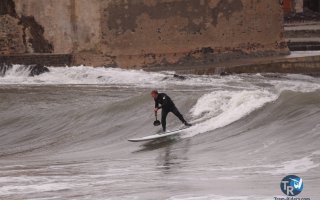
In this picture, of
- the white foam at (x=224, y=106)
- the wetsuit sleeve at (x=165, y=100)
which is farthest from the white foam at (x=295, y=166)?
the white foam at (x=224, y=106)

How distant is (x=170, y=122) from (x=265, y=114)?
5.37ft

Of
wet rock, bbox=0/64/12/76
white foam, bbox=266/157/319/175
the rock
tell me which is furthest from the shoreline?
white foam, bbox=266/157/319/175

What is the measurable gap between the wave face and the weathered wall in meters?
0.94

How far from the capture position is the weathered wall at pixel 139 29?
22625 millimetres

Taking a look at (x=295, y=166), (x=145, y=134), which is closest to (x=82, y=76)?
(x=145, y=134)

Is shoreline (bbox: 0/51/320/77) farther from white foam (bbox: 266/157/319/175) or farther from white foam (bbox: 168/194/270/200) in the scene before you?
white foam (bbox: 168/194/270/200)

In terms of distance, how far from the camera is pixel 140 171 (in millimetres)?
10250

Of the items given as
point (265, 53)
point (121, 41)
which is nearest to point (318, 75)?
point (265, 53)

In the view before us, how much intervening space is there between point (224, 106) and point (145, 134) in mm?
1819

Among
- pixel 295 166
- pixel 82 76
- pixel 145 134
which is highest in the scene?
pixel 295 166

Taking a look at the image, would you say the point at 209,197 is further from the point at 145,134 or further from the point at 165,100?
the point at 145,134

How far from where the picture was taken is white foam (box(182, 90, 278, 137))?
14336mm

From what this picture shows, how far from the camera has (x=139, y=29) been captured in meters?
22.8

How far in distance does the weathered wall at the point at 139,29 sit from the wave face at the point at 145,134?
94 centimetres
